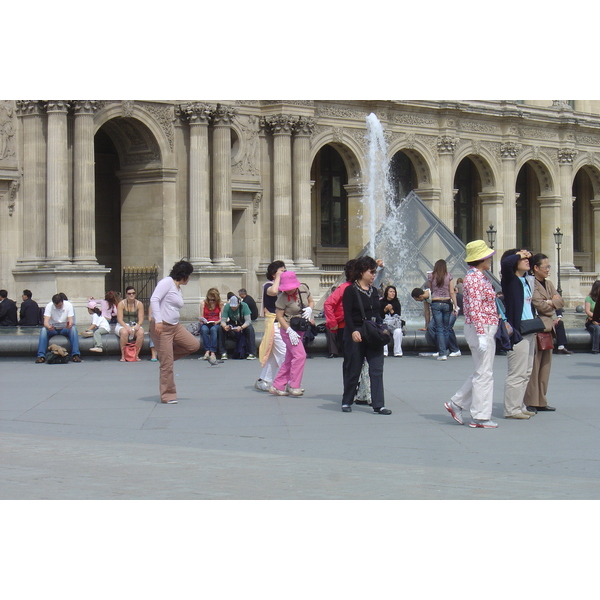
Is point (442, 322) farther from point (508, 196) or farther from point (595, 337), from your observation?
point (508, 196)

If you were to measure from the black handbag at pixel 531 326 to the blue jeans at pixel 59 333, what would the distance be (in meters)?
9.19

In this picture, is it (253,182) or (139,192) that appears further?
(253,182)

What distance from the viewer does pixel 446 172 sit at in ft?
134

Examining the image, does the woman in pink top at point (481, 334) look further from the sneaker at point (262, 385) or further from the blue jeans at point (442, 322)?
the blue jeans at point (442, 322)

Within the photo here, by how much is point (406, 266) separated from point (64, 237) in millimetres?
9666

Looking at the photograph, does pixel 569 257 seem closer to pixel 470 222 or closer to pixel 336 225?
pixel 470 222

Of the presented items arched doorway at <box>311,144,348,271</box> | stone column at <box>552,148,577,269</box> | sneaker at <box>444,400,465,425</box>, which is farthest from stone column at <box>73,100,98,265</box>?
stone column at <box>552,148,577,269</box>

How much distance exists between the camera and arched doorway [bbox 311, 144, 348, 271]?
40625 millimetres

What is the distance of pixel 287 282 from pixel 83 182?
53.8 ft

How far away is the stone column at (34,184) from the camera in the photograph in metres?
27.3

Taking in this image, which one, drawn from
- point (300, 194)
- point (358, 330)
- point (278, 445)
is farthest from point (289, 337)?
point (300, 194)

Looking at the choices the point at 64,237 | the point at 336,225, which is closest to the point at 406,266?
the point at 64,237

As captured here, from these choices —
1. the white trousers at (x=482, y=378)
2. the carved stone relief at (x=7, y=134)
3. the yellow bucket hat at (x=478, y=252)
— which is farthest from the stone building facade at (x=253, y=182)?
the white trousers at (x=482, y=378)

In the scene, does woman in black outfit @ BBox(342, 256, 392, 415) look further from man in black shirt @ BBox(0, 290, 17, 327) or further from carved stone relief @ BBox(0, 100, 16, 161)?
carved stone relief @ BBox(0, 100, 16, 161)
